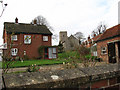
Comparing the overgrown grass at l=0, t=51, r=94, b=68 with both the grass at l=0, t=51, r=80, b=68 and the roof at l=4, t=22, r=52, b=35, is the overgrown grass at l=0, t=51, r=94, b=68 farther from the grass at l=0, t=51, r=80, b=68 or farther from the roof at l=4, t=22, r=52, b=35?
the roof at l=4, t=22, r=52, b=35

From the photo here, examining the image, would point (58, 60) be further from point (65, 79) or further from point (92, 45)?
point (65, 79)

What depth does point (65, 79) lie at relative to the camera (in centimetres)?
170

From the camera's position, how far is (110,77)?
2.12 metres

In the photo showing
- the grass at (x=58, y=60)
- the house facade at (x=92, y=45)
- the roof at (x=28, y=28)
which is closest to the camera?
the grass at (x=58, y=60)

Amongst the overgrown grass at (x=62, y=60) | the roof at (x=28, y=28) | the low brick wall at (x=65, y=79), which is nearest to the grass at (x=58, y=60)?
the overgrown grass at (x=62, y=60)

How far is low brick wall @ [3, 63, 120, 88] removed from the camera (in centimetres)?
150

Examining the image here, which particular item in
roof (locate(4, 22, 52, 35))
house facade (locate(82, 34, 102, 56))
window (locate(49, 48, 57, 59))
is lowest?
window (locate(49, 48, 57, 59))

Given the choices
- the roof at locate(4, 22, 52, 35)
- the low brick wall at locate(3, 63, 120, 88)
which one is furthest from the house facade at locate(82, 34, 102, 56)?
the roof at locate(4, 22, 52, 35)

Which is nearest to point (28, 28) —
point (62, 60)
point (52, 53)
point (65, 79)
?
point (52, 53)

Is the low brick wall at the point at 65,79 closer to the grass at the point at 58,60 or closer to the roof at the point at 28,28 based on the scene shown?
the grass at the point at 58,60

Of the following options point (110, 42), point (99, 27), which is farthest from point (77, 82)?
point (99, 27)

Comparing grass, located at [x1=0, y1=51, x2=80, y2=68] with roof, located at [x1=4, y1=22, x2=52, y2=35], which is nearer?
grass, located at [x1=0, y1=51, x2=80, y2=68]

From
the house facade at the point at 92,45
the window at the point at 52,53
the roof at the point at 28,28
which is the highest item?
the roof at the point at 28,28

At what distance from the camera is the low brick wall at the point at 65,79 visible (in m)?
1.50
